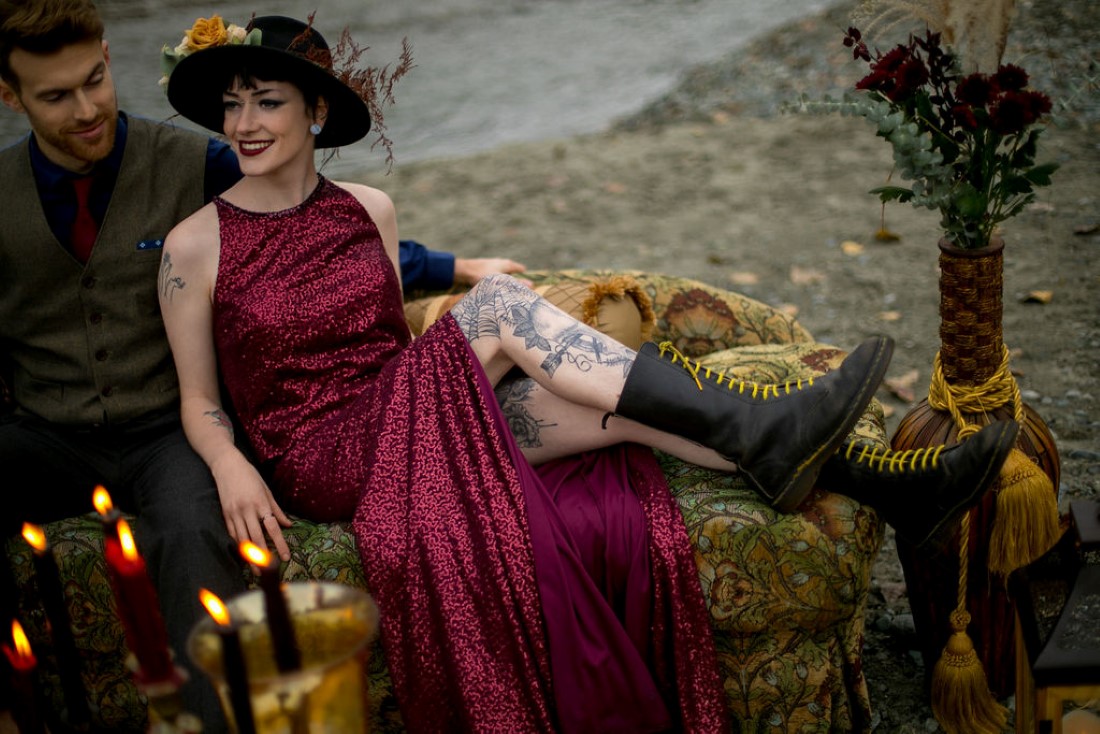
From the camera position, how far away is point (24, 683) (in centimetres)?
141

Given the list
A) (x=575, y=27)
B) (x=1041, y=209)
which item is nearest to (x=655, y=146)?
(x=1041, y=209)

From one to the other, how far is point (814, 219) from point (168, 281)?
412 centimetres

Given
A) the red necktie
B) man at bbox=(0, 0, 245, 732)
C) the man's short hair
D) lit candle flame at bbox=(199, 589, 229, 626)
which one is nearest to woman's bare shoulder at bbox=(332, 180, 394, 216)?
man at bbox=(0, 0, 245, 732)

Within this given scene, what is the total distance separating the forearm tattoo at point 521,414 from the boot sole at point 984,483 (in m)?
0.96

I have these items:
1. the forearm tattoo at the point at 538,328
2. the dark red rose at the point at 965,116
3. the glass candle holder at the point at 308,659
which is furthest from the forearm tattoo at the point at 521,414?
the glass candle holder at the point at 308,659

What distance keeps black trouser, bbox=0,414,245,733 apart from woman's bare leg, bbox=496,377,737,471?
0.78 meters

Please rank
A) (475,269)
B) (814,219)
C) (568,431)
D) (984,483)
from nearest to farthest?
(984,483) → (568,431) → (475,269) → (814,219)

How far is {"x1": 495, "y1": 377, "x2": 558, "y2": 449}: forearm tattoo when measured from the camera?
2.80 m

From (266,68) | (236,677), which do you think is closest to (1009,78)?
(266,68)

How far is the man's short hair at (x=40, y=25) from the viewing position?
2.68 metres

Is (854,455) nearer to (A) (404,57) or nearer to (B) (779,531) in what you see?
(B) (779,531)

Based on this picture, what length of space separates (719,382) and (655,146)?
5072 millimetres

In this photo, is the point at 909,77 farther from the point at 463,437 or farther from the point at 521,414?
the point at 463,437

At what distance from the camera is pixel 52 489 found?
2.85 m
